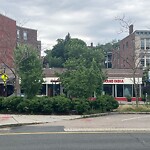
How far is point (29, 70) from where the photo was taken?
950 inches

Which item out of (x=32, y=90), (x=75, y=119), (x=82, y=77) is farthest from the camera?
(x=32, y=90)

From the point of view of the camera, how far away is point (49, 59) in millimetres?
80188

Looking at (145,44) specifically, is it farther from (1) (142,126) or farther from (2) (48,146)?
(2) (48,146)

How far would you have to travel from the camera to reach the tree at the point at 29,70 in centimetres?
2356

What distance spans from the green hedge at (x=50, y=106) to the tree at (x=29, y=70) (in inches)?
141

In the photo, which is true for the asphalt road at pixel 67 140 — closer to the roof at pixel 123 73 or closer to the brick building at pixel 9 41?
the brick building at pixel 9 41

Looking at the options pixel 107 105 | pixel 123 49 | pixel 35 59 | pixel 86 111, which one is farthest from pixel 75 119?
pixel 123 49

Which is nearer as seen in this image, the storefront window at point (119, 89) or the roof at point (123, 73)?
Answer: the roof at point (123, 73)

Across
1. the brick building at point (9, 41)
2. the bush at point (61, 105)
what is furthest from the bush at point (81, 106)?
the brick building at point (9, 41)

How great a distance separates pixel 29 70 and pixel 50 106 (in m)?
5.64

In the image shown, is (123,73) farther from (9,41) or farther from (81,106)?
(81,106)

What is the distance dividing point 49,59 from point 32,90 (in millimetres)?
56752

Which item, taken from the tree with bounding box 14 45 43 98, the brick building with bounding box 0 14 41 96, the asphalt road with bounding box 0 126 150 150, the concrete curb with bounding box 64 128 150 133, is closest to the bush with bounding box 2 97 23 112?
the tree with bounding box 14 45 43 98

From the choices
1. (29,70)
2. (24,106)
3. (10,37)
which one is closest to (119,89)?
(10,37)
